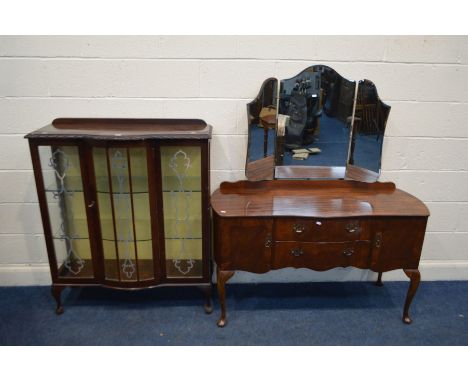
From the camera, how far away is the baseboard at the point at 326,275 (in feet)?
8.50

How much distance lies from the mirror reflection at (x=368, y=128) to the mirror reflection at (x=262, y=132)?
1.70 feet

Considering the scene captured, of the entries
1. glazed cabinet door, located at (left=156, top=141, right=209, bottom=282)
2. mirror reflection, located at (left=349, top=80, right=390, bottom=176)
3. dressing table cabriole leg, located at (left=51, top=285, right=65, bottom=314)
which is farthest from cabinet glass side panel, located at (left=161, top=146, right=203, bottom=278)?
mirror reflection, located at (left=349, top=80, right=390, bottom=176)

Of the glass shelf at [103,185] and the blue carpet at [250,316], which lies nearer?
the glass shelf at [103,185]

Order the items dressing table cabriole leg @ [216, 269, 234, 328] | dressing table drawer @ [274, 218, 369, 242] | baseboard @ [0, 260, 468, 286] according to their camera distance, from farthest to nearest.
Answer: baseboard @ [0, 260, 468, 286] → dressing table cabriole leg @ [216, 269, 234, 328] → dressing table drawer @ [274, 218, 369, 242]

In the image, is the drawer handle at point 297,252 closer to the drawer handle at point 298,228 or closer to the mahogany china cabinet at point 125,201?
the drawer handle at point 298,228

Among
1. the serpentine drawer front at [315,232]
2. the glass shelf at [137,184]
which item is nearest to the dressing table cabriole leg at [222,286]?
the serpentine drawer front at [315,232]

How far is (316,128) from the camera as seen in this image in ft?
7.34

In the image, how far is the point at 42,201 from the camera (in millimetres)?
2055

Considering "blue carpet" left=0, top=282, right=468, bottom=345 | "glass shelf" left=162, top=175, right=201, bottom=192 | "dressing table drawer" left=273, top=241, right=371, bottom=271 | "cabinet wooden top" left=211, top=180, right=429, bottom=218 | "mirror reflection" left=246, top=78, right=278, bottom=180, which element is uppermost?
"mirror reflection" left=246, top=78, right=278, bottom=180

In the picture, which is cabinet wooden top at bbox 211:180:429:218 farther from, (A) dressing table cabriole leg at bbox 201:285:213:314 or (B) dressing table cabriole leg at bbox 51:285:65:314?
(B) dressing table cabriole leg at bbox 51:285:65:314

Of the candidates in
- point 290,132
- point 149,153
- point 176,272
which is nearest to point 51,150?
point 149,153

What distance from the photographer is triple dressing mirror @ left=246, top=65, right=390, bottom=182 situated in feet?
7.11

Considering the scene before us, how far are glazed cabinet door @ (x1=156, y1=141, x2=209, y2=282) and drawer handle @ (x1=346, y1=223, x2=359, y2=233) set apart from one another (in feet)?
2.65

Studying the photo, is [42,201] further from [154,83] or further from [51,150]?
[154,83]
